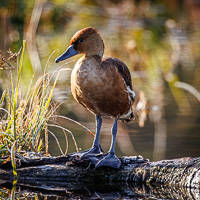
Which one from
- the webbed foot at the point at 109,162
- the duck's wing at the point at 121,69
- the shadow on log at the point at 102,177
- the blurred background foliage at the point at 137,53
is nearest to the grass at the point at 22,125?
the shadow on log at the point at 102,177

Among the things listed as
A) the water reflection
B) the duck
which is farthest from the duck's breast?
the water reflection

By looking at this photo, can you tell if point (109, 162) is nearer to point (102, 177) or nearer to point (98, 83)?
point (102, 177)

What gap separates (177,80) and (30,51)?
5001mm

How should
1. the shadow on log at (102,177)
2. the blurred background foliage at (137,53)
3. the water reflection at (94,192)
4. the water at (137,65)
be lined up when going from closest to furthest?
the water reflection at (94,192), the shadow on log at (102,177), the water at (137,65), the blurred background foliage at (137,53)

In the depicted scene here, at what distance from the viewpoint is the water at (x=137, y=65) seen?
6648 millimetres

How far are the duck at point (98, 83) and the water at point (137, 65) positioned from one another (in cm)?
26

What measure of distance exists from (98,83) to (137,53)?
9658 mm

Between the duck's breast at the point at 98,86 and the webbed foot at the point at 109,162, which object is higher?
the duck's breast at the point at 98,86

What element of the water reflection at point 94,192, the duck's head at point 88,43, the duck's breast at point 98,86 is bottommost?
the water reflection at point 94,192

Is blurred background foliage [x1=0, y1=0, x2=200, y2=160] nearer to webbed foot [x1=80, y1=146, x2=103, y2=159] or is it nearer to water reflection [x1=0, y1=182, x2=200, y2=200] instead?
webbed foot [x1=80, y1=146, x2=103, y2=159]

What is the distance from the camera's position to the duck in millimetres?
5336

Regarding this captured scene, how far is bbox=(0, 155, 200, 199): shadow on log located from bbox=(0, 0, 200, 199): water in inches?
1.2

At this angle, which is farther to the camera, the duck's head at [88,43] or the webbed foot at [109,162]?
the duck's head at [88,43]

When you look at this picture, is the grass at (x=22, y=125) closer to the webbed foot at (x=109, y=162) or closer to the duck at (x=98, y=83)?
the duck at (x=98, y=83)
